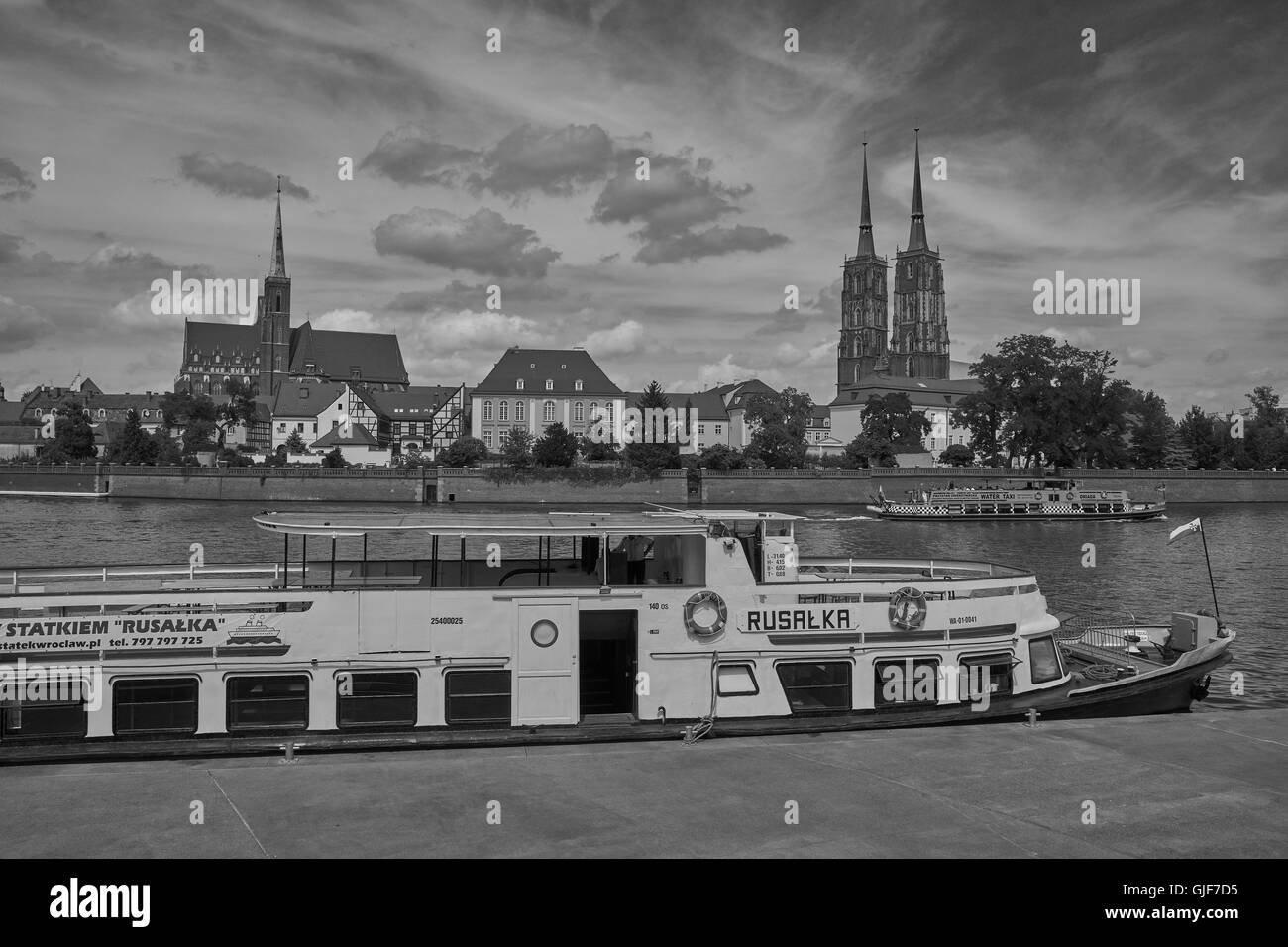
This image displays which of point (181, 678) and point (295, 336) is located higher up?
point (295, 336)

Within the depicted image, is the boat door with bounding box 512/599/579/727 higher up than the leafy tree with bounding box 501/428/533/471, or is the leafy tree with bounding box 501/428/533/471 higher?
the leafy tree with bounding box 501/428/533/471

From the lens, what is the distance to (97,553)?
5478 cm

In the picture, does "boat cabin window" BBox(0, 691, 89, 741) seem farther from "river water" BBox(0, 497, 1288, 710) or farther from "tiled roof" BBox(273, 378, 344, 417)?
"tiled roof" BBox(273, 378, 344, 417)

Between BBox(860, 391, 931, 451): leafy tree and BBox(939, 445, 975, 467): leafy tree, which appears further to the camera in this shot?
BBox(860, 391, 931, 451): leafy tree

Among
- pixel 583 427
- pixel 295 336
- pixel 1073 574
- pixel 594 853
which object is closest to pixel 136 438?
pixel 583 427

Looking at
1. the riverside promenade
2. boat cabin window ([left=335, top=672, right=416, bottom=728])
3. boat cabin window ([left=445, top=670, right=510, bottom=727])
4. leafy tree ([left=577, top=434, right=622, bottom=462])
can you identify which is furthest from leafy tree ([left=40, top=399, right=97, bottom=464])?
boat cabin window ([left=445, top=670, right=510, bottom=727])

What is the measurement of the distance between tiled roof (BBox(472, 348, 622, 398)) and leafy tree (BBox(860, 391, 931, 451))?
3768 cm

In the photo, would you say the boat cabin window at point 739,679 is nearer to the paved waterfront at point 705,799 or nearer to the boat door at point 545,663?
the paved waterfront at point 705,799

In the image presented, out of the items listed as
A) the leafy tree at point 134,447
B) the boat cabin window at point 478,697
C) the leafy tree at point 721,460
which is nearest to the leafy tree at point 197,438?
the leafy tree at point 134,447

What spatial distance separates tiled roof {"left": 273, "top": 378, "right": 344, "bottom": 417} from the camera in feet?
522

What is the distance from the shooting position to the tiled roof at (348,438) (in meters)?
140

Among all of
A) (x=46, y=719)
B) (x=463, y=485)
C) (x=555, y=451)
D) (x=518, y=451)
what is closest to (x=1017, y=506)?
(x=555, y=451)
